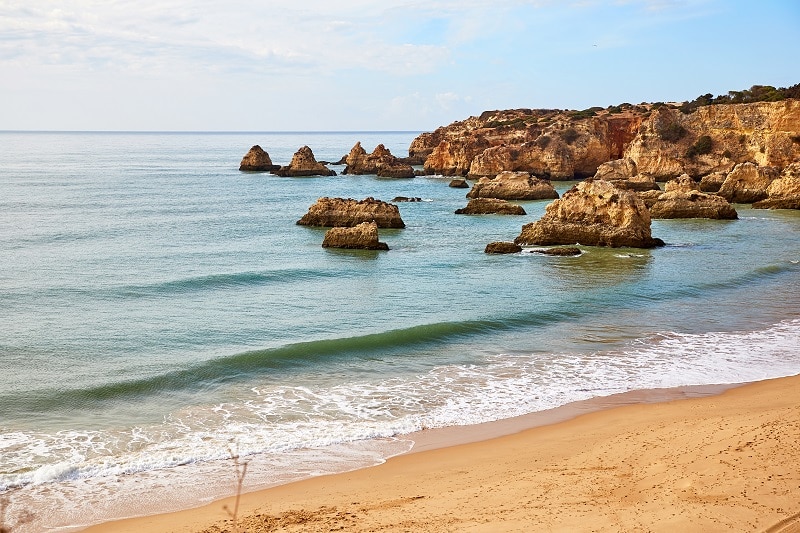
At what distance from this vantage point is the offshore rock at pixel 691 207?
145 feet

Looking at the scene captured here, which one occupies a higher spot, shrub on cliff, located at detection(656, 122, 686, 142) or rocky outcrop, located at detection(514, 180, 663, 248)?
shrub on cliff, located at detection(656, 122, 686, 142)

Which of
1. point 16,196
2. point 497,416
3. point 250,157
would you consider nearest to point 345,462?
point 497,416

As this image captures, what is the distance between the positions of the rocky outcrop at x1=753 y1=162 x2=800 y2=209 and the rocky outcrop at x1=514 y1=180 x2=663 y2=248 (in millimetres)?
19521

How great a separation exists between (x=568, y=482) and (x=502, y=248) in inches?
924

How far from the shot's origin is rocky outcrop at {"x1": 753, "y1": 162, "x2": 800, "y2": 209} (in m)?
49.3

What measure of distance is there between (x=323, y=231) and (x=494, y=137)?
4819cm

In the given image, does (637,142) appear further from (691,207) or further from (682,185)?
(691,207)

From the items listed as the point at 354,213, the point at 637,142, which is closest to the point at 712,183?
the point at 637,142

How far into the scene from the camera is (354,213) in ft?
133

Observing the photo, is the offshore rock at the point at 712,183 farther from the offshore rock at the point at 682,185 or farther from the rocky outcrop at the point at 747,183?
the offshore rock at the point at 682,185

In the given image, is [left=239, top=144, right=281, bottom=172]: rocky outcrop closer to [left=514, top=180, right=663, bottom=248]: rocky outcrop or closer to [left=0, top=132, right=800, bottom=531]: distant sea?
[left=0, top=132, right=800, bottom=531]: distant sea

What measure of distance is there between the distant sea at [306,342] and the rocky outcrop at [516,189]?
1820 centimetres

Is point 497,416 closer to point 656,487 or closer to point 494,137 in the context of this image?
point 656,487

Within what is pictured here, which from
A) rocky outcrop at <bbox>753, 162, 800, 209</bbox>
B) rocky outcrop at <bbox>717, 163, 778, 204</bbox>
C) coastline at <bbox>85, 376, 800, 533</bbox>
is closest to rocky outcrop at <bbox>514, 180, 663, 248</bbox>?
rocky outcrop at <bbox>753, 162, 800, 209</bbox>
